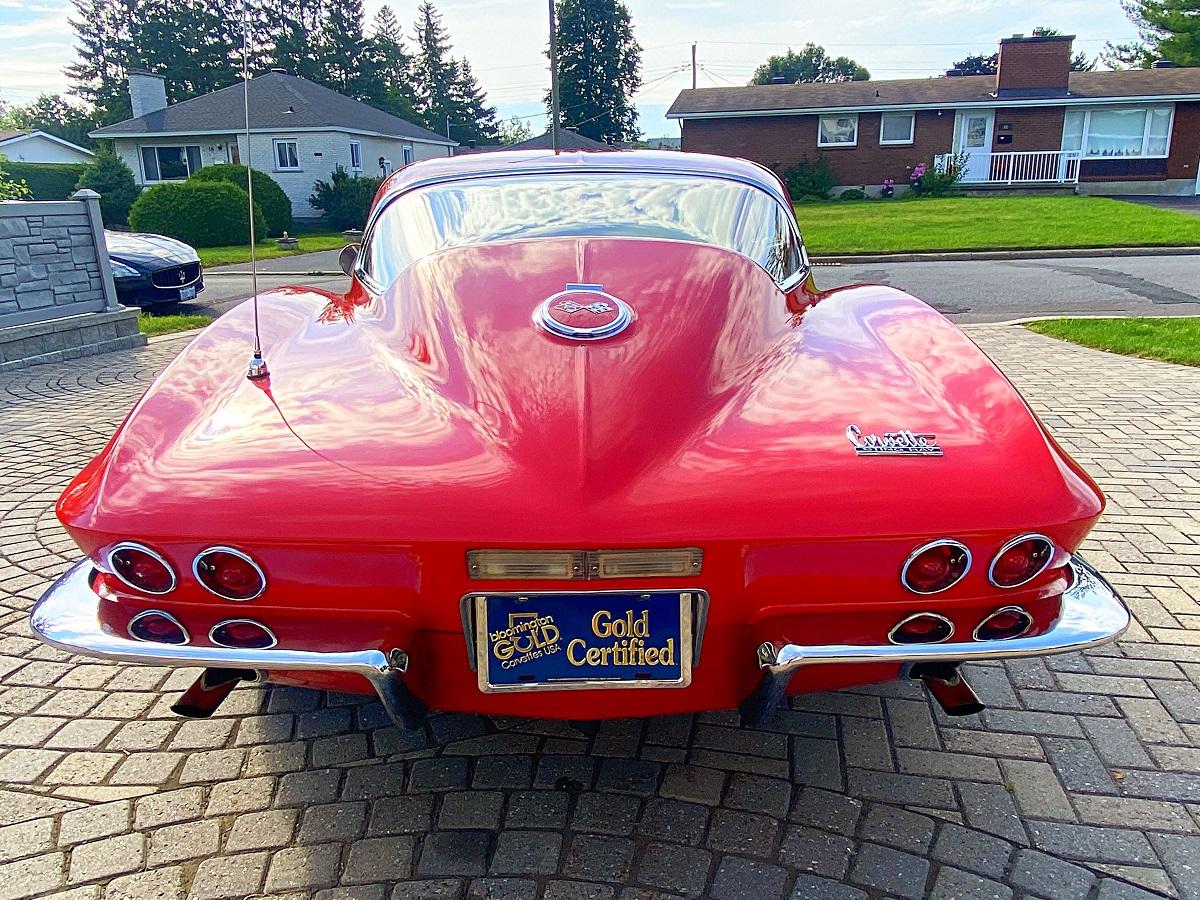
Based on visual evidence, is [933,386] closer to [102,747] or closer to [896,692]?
[896,692]

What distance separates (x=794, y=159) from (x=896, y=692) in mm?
30234

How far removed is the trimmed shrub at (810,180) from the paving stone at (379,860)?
29.1m

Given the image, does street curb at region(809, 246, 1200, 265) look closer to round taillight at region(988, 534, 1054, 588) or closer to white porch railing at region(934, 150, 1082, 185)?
round taillight at region(988, 534, 1054, 588)

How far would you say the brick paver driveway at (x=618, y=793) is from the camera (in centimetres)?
194

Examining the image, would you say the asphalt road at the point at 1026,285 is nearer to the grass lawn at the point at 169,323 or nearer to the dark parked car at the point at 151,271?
the dark parked car at the point at 151,271

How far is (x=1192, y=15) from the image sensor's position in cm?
3728

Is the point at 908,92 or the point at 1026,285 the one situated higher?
the point at 908,92

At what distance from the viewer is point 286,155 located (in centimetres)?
3312

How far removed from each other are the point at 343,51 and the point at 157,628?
62287mm

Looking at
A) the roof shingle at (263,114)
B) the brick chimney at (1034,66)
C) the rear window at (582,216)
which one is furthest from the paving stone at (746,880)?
the roof shingle at (263,114)

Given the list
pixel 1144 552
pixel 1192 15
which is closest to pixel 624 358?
pixel 1144 552

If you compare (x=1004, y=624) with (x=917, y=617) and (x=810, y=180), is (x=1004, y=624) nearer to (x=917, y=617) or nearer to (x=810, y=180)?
(x=917, y=617)

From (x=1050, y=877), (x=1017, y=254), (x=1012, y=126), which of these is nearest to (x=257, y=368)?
(x=1050, y=877)

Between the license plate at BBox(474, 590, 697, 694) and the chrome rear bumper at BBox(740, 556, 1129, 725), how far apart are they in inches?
6.9
